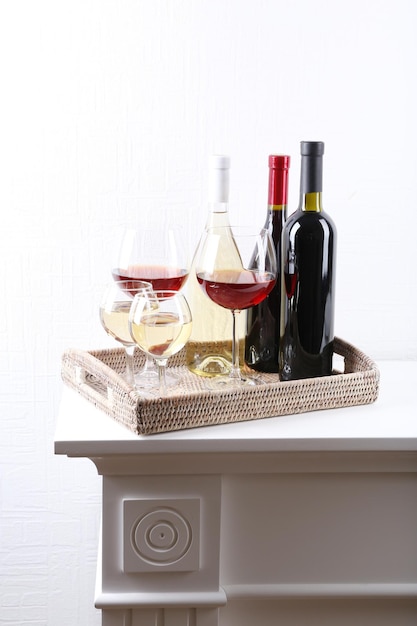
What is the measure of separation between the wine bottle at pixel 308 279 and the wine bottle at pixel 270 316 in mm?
68

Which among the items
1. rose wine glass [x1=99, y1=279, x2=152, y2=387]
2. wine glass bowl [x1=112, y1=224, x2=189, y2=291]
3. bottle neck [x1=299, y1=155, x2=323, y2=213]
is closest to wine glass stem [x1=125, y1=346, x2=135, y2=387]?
rose wine glass [x1=99, y1=279, x2=152, y2=387]

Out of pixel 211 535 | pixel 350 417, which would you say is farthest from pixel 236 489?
pixel 350 417

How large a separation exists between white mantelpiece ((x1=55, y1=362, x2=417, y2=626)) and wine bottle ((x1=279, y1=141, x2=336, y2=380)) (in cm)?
9

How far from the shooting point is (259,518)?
1168 millimetres

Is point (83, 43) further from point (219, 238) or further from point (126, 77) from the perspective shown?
point (219, 238)

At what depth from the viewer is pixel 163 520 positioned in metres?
1.12

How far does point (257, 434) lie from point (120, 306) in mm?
243

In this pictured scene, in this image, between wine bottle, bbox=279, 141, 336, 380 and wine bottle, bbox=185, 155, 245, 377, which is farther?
wine bottle, bbox=185, 155, 245, 377

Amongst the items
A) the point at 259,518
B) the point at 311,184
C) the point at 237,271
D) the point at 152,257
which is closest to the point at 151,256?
the point at 152,257

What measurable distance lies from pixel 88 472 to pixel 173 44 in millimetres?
757

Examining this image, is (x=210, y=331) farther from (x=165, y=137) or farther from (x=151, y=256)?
(x=165, y=137)

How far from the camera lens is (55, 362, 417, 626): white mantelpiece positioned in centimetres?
110

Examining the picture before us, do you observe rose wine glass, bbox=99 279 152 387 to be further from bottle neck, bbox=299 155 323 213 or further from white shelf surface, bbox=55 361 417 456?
bottle neck, bbox=299 155 323 213

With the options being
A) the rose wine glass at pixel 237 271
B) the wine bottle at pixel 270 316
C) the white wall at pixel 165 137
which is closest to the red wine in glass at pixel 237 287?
the rose wine glass at pixel 237 271
